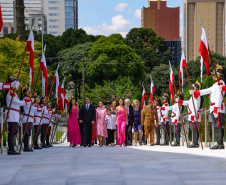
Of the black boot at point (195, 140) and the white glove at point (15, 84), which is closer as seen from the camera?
the white glove at point (15, 84)

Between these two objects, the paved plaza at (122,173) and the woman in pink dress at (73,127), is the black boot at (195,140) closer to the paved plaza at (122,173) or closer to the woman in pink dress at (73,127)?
the woman in pink dress at (73,127)

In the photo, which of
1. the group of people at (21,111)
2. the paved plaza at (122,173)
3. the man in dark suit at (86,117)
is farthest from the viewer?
the man in dark suit at (86,117)

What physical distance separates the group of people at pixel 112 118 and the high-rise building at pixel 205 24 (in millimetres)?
136476

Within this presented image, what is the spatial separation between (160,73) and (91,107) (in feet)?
201

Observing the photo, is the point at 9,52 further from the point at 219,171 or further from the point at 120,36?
the point at 120,36

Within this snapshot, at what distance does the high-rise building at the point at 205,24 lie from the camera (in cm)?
15862

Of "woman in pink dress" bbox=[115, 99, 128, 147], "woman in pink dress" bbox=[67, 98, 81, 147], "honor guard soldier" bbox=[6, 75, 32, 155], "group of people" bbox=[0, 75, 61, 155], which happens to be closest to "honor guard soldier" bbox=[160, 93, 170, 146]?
"woman in pink dress" bbox=[115, 99, 128, 147]

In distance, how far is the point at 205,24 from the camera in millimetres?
158000

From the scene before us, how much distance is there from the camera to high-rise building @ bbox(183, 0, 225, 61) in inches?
6245

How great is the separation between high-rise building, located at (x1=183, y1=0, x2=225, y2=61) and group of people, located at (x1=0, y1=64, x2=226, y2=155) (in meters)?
136

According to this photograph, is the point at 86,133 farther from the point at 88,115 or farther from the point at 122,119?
the point at 122,119

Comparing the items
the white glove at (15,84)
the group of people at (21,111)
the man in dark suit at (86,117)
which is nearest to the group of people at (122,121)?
the man in dark suit at (86,117)

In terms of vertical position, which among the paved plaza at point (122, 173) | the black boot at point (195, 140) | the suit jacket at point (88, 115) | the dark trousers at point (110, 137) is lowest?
the dark trousers at point (110, 137)

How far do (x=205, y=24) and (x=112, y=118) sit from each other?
456ft
